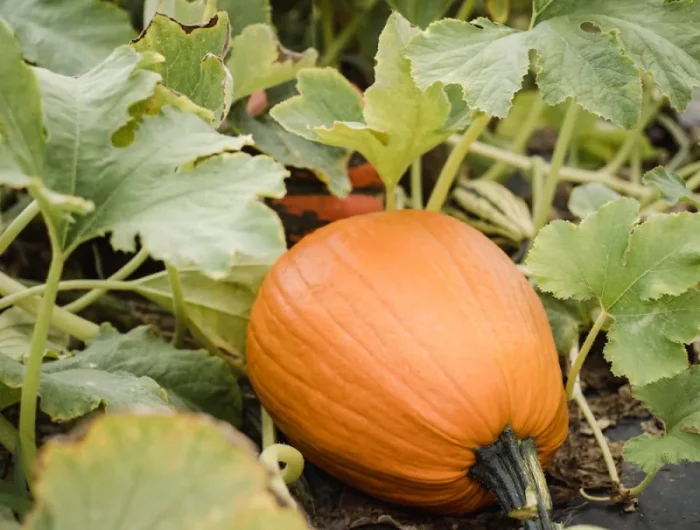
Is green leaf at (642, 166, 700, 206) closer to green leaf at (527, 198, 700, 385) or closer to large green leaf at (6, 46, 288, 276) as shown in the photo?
green leaf at (527, 198, 700, 385)

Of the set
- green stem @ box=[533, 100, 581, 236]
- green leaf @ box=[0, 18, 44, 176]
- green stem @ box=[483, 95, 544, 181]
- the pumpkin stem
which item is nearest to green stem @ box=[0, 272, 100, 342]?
Answer: green leaf @ box=[0, 18, 44, 176]

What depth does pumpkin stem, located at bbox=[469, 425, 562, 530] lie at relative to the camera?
0.74 m

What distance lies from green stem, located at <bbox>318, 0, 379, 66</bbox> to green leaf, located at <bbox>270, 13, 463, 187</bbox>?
0.63 m

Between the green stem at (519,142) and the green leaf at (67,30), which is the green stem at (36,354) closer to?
the green leaf at (67,30)

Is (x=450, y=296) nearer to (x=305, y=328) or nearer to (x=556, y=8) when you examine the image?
(x=305, y=328)

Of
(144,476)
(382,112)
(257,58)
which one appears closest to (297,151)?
(257,58)

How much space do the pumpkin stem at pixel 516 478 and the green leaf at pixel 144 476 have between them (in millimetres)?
358

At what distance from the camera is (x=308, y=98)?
3.16 ft

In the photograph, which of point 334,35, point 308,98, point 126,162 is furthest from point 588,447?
point 334,35

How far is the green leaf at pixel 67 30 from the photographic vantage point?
1.08 metres

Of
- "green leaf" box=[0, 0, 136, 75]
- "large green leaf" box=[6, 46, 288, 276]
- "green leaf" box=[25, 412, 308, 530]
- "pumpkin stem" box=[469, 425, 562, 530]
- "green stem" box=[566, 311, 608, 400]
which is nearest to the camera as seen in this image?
"green leaf" box=[25, 412, 308, 530]

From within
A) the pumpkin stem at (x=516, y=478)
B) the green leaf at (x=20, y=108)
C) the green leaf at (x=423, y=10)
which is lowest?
the pumpkin stem at (x=516, y=478)

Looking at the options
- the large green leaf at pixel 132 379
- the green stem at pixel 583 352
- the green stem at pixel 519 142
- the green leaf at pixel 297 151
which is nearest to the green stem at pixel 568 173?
the green stem at pixel 519 142

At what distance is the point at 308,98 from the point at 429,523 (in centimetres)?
50
